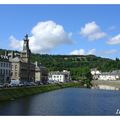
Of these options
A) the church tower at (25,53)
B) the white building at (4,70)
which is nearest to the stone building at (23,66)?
the church tower at (25,53)

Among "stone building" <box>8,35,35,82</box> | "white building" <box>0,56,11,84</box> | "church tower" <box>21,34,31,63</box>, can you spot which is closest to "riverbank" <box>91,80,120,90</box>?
"stone building" <box>8,35,35,82</box>

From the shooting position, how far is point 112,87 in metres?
146

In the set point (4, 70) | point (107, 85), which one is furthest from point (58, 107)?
point (107, 85)

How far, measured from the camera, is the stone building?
402 ft

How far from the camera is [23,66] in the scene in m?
128

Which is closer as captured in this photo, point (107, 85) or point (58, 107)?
point (58, 107)

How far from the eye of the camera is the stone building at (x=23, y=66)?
12256 cm

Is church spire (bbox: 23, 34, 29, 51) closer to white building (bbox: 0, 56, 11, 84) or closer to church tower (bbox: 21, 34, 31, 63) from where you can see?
church tower (bbox: 21, 34, 31, 63)

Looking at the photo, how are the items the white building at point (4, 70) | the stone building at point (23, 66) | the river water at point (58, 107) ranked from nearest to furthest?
the river water at point (58, 107), the white building at point (4, 70), the stone building at point (23, 66)

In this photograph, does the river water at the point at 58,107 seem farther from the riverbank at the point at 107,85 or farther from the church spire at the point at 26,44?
the riverbank at the point at 107,85

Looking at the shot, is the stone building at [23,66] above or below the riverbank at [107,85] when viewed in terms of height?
above

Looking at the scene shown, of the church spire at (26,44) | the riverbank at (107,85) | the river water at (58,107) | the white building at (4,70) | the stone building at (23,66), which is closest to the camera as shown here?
the river water at (58,107)

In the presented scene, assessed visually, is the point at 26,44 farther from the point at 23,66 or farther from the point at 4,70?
the point at 4,70

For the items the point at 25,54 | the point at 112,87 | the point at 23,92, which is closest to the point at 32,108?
the point at 23,92
